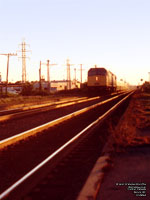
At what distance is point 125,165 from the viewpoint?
6480 mm

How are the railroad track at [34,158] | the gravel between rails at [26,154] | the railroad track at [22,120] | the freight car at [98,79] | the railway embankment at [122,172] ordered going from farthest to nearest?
the freight car at [98,79], the railroad track at [22,120], the gravel between rails at [26,154], the railroad track at [34,158], the railway embankment at [122,172]

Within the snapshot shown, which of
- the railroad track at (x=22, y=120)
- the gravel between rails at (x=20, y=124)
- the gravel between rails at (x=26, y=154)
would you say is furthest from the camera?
the railroad track at (x=22, y=120)

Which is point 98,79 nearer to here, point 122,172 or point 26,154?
point 26,154

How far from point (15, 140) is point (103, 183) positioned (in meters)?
5.23

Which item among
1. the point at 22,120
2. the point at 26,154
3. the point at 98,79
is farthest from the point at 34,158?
the point at 98,79

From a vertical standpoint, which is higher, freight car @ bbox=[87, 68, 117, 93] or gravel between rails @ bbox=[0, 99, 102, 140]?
freight car @ bbox=[87, 68, 117, 93]

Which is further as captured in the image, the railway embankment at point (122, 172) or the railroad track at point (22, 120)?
the railroad track at point (22, 120)

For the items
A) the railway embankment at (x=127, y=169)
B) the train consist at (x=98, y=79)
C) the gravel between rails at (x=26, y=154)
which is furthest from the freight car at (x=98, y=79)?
the railway embankment at (x=127, y=169)

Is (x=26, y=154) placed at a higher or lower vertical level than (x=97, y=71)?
lower

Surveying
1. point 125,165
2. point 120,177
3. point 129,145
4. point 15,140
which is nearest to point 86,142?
point 129,145

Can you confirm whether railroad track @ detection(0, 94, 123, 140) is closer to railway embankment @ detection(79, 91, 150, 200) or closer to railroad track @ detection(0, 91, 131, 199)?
railroad track @ detection(0, 91, 131, 199)

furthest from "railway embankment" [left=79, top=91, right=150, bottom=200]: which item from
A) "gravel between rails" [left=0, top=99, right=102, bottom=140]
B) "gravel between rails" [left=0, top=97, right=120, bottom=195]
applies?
"gravel between rails" [left=0, top=99, right=102, bottom=140]

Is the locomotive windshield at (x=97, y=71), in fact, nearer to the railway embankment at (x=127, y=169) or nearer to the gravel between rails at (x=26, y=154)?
the gravel between rails at (x=26, y=154)

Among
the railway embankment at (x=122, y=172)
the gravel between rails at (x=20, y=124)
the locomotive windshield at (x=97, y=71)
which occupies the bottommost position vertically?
the gravel between rails at (x=20, y=124)
